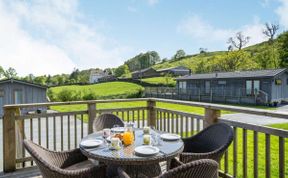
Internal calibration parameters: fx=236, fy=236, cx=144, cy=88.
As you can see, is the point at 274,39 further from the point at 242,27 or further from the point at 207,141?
the point at 207,141

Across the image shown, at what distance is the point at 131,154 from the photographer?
7.69ft

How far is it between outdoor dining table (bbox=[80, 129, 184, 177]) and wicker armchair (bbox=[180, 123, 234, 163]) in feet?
0.78

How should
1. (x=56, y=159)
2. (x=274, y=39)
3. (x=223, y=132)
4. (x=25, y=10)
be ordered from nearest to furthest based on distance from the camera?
(x=56, y=159) → (x=223, y=132) → (x=25, y=10) → (x=274, y=39)

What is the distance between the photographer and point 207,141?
3.06m

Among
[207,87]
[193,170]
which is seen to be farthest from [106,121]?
[207,87]

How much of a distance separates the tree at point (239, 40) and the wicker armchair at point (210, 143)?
35.4 metres

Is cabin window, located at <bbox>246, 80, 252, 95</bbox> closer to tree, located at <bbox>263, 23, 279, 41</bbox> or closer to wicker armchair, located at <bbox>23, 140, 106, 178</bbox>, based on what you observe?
tree, located at <bbox>263, 23, 279, 41</bbox>

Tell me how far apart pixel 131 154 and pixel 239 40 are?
37.0 m

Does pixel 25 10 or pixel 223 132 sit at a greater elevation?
pixel 25 10

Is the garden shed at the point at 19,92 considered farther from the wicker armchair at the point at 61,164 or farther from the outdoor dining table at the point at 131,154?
the outdoor dining table at the point at 131,154

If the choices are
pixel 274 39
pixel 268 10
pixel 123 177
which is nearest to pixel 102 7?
pixel 123 177

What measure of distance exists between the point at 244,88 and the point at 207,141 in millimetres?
21175

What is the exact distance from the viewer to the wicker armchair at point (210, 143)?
2.65 metres

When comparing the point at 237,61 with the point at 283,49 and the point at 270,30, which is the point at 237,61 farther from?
the point at 283,49
